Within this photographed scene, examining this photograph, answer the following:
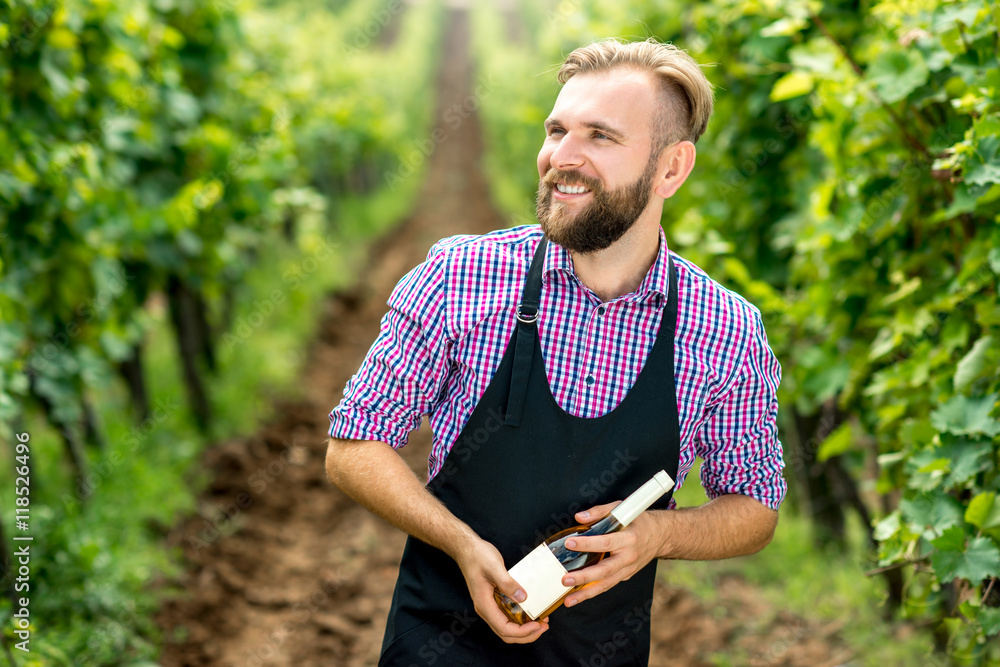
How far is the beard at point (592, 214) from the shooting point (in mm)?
1870

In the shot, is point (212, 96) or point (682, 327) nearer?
point (682, 327)

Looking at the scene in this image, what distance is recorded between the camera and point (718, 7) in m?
4.04

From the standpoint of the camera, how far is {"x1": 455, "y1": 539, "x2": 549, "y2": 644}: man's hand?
1736 millimetres

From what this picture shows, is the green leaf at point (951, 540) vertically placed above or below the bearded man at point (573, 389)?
below

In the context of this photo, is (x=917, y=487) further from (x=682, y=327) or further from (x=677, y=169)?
(x=677, y=169)

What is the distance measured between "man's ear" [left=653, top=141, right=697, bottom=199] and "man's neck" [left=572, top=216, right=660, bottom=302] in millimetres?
75

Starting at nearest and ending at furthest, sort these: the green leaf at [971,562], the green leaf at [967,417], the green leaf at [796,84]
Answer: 1. the green leaf at [971,562]
2. the green leaf at [967,417]
3. the green leaf at [796,84]

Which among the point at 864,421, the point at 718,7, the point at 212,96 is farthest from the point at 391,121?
the point at 864,421

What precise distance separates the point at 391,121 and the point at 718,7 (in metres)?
16.4

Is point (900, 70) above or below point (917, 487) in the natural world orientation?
above

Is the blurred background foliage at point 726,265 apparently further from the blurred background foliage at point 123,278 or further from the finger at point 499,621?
the finger at point 499,621

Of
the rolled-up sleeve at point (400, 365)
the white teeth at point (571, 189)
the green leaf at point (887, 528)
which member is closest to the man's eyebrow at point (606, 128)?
the white teeth at point (571, 189)

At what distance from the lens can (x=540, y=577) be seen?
5.68 feet

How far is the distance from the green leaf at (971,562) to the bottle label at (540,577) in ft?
3.39
